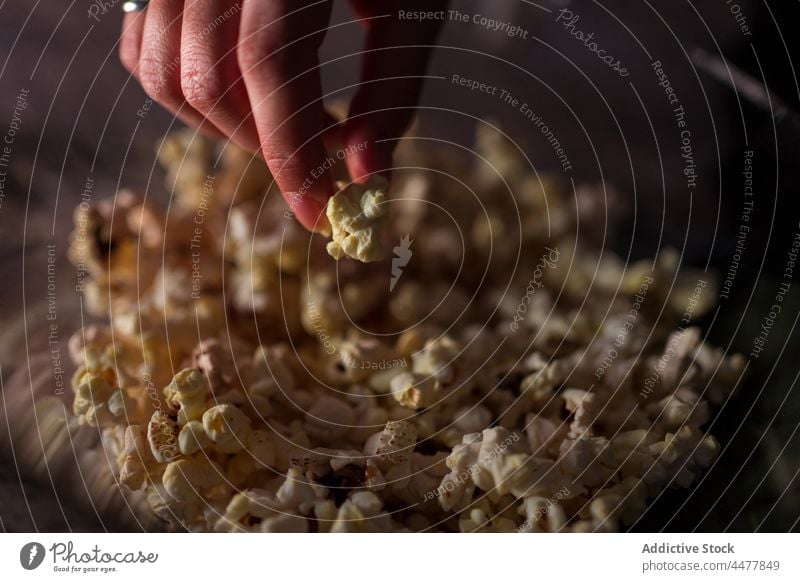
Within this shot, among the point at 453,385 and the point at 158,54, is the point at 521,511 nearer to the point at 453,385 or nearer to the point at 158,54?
the point at 453,385

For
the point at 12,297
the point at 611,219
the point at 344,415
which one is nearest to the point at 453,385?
the point at 344,415

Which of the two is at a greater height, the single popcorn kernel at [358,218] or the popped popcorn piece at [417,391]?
the single popcorn kernel at [358,218]

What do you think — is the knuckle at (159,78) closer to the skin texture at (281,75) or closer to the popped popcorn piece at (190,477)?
the skin texture at (281,75)

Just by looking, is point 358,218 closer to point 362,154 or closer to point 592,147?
point 362,154

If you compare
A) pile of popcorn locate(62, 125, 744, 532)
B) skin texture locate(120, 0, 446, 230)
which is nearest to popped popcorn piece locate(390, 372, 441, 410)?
pile of popcorn locate(62, 125, 744, 532)
